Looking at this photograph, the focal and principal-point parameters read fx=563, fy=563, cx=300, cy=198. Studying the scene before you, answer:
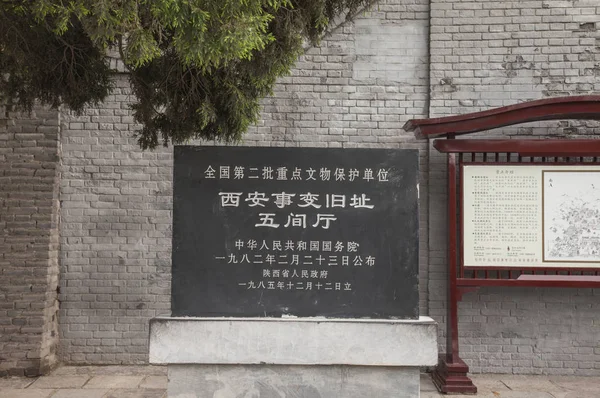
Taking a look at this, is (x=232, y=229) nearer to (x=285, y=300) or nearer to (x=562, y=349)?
(x=285, y=300)

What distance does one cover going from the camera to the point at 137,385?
5.96m

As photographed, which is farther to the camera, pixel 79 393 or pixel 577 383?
pixel 577 383

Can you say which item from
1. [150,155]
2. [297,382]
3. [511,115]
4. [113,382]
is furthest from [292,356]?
[150,155]

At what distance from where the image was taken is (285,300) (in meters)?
3.97

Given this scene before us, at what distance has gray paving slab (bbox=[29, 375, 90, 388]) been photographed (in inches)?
232

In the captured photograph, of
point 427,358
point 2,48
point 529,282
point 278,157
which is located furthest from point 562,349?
point 2,48

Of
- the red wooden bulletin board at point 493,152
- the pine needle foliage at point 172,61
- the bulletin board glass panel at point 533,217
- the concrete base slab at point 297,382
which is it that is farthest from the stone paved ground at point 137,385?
the pine needle foliage at point 172,61

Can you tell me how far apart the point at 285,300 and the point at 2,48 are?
9.80 ft

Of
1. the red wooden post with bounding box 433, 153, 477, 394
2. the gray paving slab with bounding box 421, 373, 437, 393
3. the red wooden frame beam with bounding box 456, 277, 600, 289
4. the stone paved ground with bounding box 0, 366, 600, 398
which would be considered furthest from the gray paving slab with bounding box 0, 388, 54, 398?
the red wooden frame beam with bounding box 456, 277, 600, 289

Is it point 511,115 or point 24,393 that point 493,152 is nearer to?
point 511,115

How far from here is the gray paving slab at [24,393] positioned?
557 cm

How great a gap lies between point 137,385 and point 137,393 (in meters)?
0.27

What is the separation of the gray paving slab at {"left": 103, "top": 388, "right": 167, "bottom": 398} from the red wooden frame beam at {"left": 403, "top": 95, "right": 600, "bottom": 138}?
3.77m

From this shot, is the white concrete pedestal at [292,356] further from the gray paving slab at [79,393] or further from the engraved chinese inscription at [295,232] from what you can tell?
the gray paving slab at [79,393]
